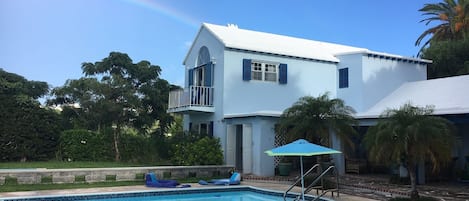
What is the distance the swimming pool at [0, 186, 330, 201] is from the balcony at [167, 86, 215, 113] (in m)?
7.18

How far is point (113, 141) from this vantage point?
80.1ft

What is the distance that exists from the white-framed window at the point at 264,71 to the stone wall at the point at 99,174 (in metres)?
5.65

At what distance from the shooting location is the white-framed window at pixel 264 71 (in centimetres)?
2294

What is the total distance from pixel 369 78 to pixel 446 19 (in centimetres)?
1363

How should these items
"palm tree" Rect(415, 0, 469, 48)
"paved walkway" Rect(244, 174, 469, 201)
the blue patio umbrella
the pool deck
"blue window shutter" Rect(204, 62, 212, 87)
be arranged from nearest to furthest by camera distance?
the blue patio umbrella
the pool deck
"paved walkway" Rect(244, 174, 469, 201)
"blue window shutter" Rect(204, 62, 212, 87)
"palm tree" Rect(415, 0, 469, 48)

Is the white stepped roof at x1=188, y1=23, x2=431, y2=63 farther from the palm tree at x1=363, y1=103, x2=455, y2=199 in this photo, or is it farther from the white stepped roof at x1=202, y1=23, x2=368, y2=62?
the palm tree at x1=363, y1=103, x2=455, y2=199

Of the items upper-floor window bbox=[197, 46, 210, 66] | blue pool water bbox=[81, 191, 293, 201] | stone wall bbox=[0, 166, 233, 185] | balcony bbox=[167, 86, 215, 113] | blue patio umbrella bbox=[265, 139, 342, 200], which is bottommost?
blue pool water bbox=[81, 191, 293, 201]

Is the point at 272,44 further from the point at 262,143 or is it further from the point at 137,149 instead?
the point at 137,149

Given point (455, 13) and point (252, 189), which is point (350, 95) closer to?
point (252, 189)

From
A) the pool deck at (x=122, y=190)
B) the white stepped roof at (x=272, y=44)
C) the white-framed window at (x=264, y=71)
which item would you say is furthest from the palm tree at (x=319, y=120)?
the white stepped roof at (x=272, y=44)

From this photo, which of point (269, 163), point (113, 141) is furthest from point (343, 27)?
point (113, 141)

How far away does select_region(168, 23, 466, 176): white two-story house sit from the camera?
22.1 metres

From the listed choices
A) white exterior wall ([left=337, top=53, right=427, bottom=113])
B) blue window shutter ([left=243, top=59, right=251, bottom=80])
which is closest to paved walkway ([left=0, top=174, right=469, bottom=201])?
blue window shutter ([left=243, top=59, right=251, bottom=80])

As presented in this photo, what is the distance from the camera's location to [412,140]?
450 inches
